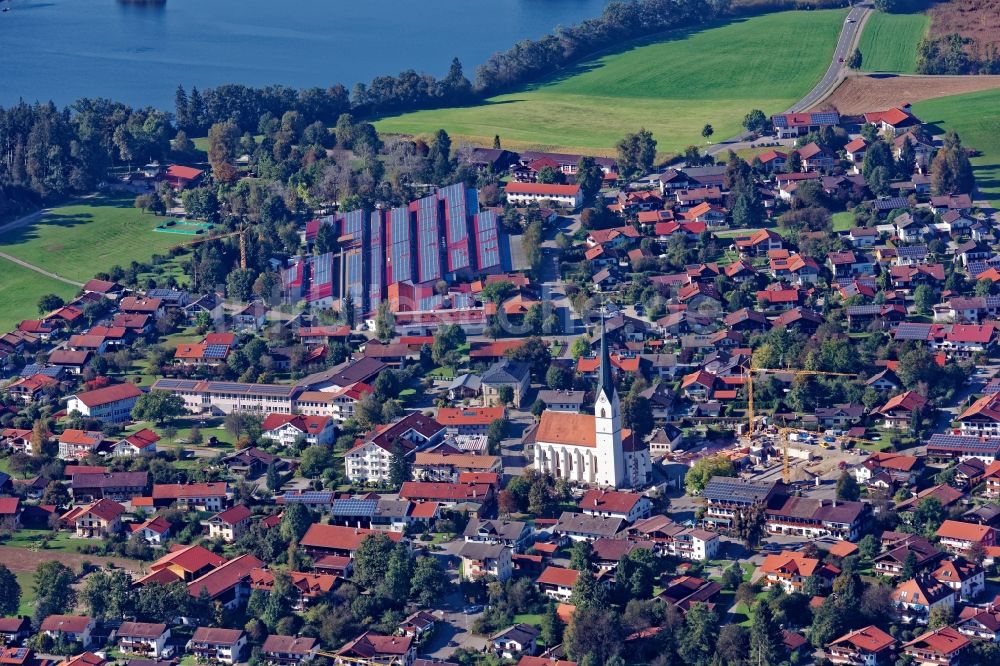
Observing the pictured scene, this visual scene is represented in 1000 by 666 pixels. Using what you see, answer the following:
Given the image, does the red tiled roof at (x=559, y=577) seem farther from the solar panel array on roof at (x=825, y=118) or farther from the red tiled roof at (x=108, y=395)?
the solar panel array on roof at (x=825, y=118)

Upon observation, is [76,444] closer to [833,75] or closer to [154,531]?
[154,531]

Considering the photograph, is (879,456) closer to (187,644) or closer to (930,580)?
(930,580)

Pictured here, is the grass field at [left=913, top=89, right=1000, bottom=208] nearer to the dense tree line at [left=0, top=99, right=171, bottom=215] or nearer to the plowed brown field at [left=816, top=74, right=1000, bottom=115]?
the plowed brown field at [left=816, top=74, right=1000, bottom=115]

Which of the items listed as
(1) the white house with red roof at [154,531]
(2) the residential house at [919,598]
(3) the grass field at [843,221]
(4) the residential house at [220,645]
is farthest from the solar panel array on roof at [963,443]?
(1) the white house with red roof at [154,531]

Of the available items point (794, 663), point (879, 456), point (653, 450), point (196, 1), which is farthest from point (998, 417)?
point (196, 1)

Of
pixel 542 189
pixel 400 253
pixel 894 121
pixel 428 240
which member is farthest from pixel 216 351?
pixel 894 121

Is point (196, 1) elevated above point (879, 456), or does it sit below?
above
